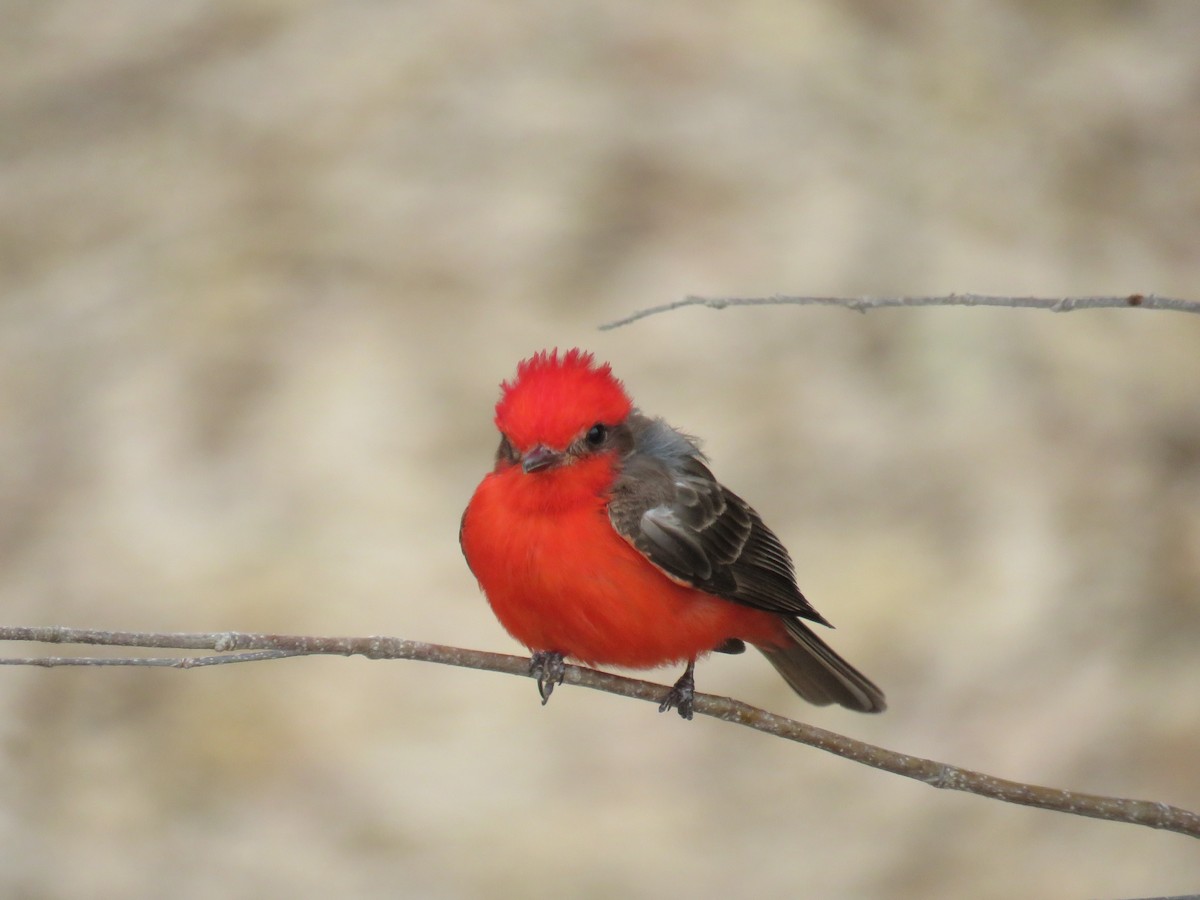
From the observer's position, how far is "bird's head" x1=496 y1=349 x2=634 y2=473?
387 centimetres

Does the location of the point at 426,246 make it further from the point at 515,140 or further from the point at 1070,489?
the point at 1070,489

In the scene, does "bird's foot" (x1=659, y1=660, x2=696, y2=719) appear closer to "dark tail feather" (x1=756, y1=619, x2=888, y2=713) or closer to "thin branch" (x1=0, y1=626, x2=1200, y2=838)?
"thin branch" (x1=0, y1=626, x2=1200, y2=838)

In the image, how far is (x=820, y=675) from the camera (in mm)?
4840

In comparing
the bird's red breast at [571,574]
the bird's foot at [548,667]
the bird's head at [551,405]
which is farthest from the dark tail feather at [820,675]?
the bird's head at [551,405]

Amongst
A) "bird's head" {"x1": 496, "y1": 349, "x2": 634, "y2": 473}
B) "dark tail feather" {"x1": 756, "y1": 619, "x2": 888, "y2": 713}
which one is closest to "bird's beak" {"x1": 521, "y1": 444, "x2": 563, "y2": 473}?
"bird's head" {"x1": 496, "y1": 349, "x2": 634, "y2": 473}

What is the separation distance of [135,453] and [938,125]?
19.3 feet

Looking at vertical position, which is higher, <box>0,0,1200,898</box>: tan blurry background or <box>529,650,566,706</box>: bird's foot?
<box>0,0,1200,898</box>: tan blurry background

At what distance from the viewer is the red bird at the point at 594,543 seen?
3906 mm

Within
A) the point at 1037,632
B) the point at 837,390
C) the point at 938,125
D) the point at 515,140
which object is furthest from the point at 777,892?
the point at 938,125

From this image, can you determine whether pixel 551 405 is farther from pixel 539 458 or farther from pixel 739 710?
pixel 739 710

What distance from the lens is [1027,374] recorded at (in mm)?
8719

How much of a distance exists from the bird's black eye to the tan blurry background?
3358 mm

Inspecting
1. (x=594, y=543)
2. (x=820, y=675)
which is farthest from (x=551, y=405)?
(x=820, y=675)

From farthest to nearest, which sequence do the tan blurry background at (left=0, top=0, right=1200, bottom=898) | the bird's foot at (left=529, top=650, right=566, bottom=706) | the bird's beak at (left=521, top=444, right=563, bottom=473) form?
the tan blurry background at (left=0, top=0, right=1200, bottom=898) → the bird's foot at (left=529, top=650, right=566, bottom=706) → the bird's beak at (left=521, top=444, right=563, bottom=473)
